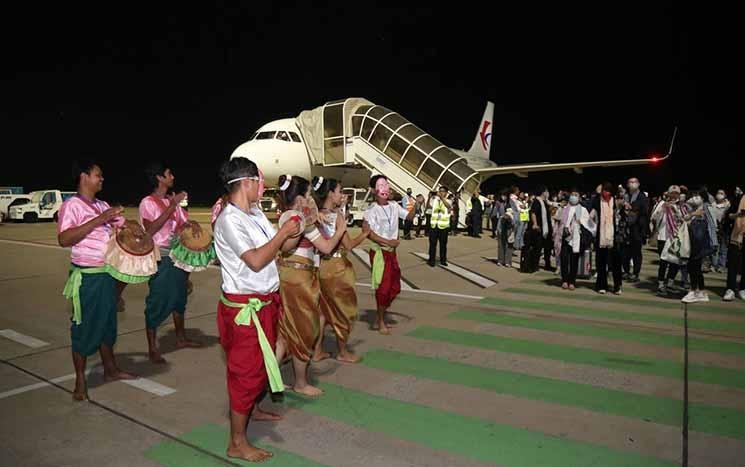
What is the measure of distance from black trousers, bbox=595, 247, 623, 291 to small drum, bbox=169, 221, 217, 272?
652cm

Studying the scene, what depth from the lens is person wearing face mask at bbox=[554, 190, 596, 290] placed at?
869 centimetres

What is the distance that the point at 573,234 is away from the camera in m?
8.65

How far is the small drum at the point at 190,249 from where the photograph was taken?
15.5 feet

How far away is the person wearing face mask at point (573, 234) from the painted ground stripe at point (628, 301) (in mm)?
452

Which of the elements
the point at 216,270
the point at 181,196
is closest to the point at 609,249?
the point at 181,196

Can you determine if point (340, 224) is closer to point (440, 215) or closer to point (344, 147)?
point (440, 215)

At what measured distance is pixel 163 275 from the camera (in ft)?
15.8

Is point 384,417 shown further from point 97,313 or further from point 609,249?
point 609,249

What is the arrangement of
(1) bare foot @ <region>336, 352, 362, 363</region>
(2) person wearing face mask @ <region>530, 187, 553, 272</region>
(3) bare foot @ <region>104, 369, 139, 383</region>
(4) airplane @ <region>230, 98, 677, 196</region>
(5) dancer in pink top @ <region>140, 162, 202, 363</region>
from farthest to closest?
(4) airplane @ <region>230, 98, 677, 196</region> → (2) person wearing face mask @ <region>530, 187, 553, 272</region> → (1) bare foot @ <region>336, 352, 362, 363</region> → (5) dancer in pink top @ <region>140, 162, 202, 363</region> → (3) bare foot @ <region>104, 369, 139, 383</region>

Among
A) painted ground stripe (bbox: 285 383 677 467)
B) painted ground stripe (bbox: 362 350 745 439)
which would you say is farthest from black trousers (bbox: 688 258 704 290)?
painted ground stripe (bbox: 285 383 677 467)

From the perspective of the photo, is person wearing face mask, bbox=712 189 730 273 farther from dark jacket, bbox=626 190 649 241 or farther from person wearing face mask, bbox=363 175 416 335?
person wearing face mask, bbox=363 175 416 335

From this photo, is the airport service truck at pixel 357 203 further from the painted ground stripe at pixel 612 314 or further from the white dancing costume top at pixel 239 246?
the white dancing costume top at pixel 239 246

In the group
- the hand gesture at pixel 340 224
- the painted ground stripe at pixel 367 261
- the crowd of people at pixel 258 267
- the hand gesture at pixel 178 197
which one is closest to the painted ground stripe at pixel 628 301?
the crowd of people at pixel 258 267

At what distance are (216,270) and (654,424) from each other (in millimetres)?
8680
